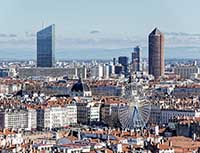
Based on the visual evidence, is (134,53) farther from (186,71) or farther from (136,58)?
(186,71)

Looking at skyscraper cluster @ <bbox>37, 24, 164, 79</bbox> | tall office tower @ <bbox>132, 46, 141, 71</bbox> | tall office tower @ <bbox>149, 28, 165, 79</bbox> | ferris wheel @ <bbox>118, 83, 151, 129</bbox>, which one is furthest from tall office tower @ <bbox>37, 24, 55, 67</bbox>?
ferris wheel @ <bbox>118, 83, 151, 129</bbox>

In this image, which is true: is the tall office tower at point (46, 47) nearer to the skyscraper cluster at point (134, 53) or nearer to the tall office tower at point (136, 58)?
the skyscraper cluster at point (134, 53)

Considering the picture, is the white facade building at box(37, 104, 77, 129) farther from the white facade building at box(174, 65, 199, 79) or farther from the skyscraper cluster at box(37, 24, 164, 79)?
the white facade building at box(174, 65, 199, 79)

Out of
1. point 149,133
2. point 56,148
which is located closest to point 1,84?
point 149,133

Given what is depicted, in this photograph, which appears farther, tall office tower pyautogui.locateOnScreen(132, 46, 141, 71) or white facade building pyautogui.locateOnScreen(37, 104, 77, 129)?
tall office tower pyautogui.locateOnScreen(132, 46, 141, 71)

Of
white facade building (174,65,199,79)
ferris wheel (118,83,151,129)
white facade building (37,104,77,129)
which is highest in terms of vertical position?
white facade building (174,65,199,79)
